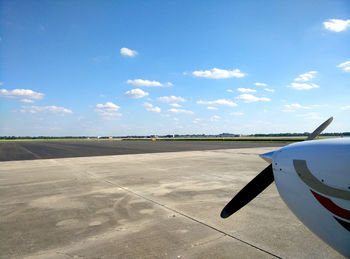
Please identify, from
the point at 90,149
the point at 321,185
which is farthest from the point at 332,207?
the point at 90,149

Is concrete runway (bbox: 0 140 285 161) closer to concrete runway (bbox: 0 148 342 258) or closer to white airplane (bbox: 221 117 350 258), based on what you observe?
concrete runway (bbox: 0 148 342 258)

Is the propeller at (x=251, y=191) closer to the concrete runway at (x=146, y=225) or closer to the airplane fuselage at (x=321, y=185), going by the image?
the airplane fuselage at (x=321, y=185)

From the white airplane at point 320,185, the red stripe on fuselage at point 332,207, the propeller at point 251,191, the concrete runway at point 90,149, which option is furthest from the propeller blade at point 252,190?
the concrete runway at point 90,149

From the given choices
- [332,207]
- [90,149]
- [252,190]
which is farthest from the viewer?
[90,149]

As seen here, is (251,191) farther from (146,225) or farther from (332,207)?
(146,225)

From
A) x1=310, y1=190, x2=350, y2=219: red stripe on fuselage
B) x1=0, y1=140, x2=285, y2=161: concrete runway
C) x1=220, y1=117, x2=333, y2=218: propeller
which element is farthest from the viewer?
x1=0, y1=140, x2=285, y2=161: concrete runway

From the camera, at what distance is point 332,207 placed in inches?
98.7

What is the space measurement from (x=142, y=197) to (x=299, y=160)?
17.8 ft

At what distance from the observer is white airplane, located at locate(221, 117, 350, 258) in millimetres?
2385

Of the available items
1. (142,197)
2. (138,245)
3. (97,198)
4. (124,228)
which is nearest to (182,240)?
(138,245)

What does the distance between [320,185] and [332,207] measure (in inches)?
10.4

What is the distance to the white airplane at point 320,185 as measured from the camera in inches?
93.9

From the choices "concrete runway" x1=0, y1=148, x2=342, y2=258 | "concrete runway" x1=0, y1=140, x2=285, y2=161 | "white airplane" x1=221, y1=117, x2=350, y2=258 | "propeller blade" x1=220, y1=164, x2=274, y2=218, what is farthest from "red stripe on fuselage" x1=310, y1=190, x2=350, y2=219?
"concrete runway" x1=0, y1=140, x2=285, y2=161

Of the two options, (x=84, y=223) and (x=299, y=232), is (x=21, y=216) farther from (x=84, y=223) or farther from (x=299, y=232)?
(x=299, y=232)
